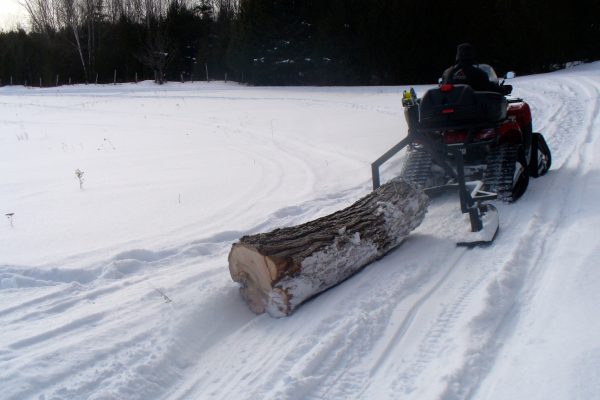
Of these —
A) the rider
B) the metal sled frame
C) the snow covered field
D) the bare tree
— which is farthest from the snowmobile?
the bare tree

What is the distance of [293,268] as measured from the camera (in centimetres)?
366

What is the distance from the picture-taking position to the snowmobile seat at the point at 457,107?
555 cm

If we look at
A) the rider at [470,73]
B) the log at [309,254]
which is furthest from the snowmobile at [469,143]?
the log at [309,254]

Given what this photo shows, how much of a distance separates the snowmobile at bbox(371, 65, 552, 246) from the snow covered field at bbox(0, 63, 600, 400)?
294 millimetres

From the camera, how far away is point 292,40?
32.8 metres

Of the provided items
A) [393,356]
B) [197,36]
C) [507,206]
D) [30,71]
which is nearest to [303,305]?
[393,356]

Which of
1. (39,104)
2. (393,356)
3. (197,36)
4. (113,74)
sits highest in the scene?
(197,36)

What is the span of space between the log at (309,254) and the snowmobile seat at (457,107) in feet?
4.83

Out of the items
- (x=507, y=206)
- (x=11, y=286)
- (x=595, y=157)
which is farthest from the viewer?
(x=595, y=157)

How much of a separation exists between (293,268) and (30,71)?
5115cm

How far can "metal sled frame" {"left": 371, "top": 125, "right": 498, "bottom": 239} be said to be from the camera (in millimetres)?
4766

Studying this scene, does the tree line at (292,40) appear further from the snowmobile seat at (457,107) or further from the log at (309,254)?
the log at (309,254)

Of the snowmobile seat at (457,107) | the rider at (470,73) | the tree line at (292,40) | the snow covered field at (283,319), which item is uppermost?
the tree line at (292,40)

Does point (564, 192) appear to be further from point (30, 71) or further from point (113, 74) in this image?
point (30, 71)
